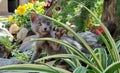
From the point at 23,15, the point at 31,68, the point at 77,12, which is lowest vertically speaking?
the point at 23,15

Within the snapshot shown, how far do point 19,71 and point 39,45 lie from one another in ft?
4.84

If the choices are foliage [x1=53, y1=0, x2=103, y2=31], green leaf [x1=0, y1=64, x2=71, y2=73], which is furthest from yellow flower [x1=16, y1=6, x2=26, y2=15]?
green leaf [x1=0, y1=64, x2=71, y2=73]

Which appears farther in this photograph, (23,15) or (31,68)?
(23,15)

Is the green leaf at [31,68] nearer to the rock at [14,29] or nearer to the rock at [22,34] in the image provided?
the rock at [22,34]

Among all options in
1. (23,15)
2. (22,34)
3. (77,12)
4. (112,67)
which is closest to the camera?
(112,67)

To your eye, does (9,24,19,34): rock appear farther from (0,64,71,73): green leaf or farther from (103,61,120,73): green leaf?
(103,61,120,73): green leaf

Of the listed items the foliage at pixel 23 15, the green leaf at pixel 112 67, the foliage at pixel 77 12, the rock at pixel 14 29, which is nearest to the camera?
the green leaf at pixel 112 67

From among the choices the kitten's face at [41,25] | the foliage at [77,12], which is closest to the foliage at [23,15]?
the foliage at [77,12]

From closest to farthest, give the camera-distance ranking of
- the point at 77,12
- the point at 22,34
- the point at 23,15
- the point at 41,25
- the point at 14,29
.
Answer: the point at 41,25, the point at 77,12, the point at 22,34, the point at 14,29, the point at 23,15

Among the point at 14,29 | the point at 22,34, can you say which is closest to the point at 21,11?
the point at 14,29

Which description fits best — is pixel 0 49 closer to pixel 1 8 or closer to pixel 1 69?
pixel 1 69

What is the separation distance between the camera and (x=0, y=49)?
15.9 ft

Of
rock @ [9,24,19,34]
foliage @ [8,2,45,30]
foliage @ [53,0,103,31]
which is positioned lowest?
rock @ [9,24,19,34]

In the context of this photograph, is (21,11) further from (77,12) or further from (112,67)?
(112,67)
